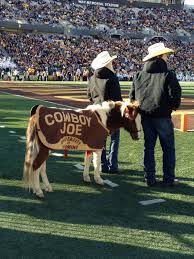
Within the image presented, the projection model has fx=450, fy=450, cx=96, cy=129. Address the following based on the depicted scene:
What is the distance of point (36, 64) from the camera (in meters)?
43.9

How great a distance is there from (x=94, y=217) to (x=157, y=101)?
6.88 feet

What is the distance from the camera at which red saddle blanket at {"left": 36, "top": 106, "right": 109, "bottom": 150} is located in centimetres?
599

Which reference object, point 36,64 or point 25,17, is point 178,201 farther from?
point 25,17

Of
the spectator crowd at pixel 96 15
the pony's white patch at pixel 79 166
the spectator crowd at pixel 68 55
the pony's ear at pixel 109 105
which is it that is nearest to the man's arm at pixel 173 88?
the pony's ear at pixel 109 105

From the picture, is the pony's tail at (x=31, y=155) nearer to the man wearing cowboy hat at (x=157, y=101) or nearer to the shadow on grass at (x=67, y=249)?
the shadow on grass at (x=67, y=249)

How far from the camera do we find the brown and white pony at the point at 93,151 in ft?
19.6

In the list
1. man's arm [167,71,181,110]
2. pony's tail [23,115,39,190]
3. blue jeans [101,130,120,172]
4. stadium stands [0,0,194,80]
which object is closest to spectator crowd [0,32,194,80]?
stadium stands [0,0,194,80]

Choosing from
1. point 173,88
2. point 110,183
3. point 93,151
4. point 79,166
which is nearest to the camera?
point 173,88

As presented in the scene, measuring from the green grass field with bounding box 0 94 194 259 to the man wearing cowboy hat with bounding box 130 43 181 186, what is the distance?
14.6 inches

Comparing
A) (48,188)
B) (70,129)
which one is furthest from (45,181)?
(70,129)

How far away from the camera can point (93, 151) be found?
661 centimetres

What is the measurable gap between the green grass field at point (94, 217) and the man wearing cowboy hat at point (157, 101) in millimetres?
370

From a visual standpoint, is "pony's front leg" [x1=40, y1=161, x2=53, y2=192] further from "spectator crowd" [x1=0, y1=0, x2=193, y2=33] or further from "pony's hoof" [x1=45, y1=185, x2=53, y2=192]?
"spectator crowd" [x1=0, y1=0, x2=193, y2=33]

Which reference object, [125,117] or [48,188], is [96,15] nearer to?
[125,117]
